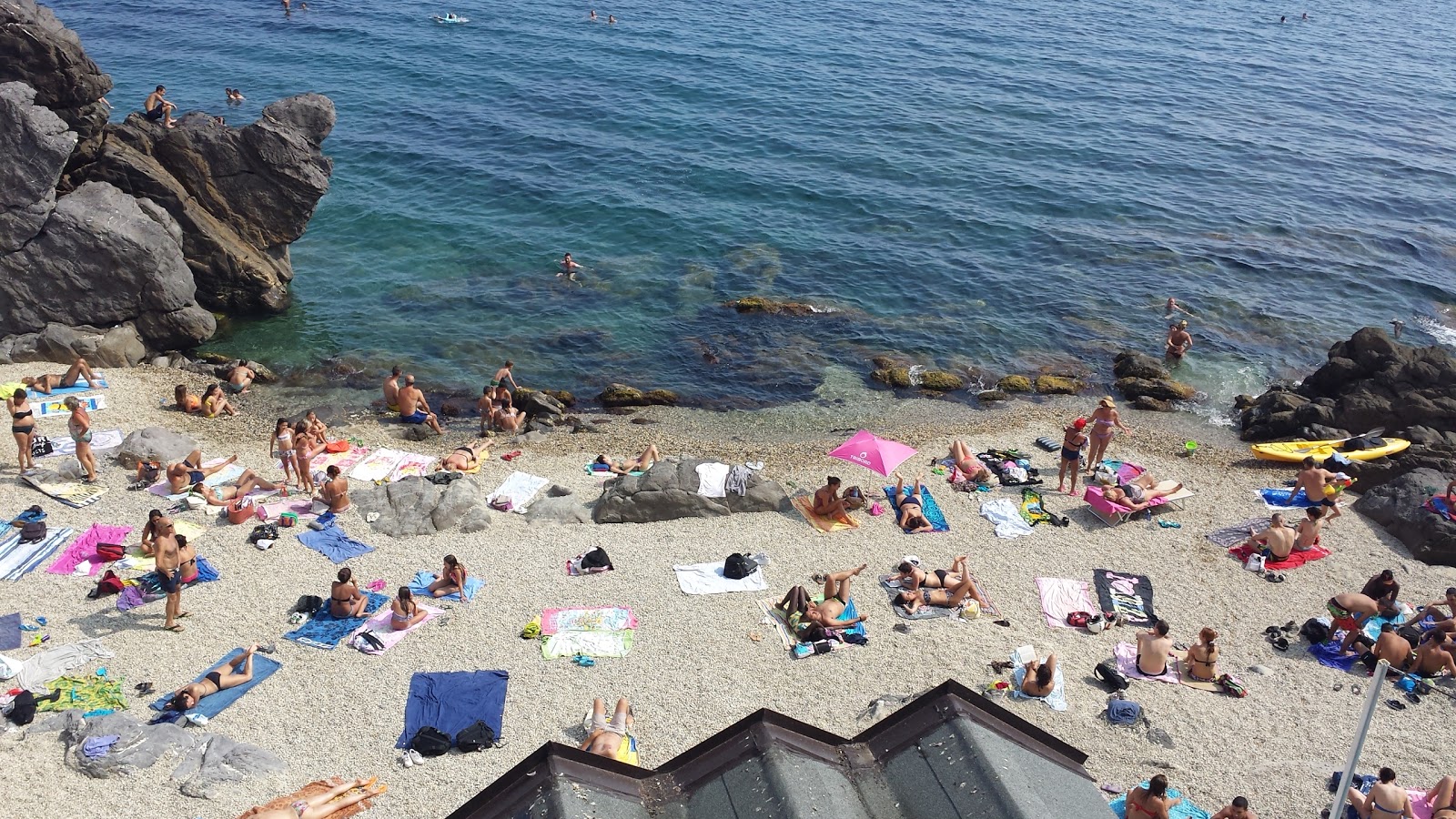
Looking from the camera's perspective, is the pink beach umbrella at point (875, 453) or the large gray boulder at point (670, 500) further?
the pink beach umbrella at point (875, 453)

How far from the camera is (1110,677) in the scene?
50.0 ft

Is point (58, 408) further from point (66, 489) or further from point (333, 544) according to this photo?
point (333, 544)

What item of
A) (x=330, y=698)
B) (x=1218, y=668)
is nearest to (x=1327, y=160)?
(x=1218, y=668)

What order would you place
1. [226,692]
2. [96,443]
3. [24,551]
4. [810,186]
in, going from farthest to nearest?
[810,186], [96,443], [24,551], [226,692]

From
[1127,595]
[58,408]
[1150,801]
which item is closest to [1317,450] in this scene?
[1127,595]

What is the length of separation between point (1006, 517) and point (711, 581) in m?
6.62

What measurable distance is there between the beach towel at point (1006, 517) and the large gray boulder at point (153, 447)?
55.9 feet

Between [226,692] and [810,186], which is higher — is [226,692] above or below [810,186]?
below

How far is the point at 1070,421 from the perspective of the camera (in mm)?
25703

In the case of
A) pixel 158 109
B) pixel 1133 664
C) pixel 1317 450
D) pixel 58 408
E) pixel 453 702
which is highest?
pixel 158 109

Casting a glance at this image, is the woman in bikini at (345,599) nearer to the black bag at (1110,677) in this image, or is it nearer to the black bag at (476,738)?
the black bag at (476,738)

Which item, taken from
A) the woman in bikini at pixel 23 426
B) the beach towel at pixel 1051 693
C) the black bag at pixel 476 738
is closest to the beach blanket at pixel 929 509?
the beach towel at pixel 1051 693

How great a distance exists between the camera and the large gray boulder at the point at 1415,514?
18.9 m

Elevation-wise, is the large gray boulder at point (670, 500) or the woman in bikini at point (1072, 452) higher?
the woman in bikini at point (1072, 452)
